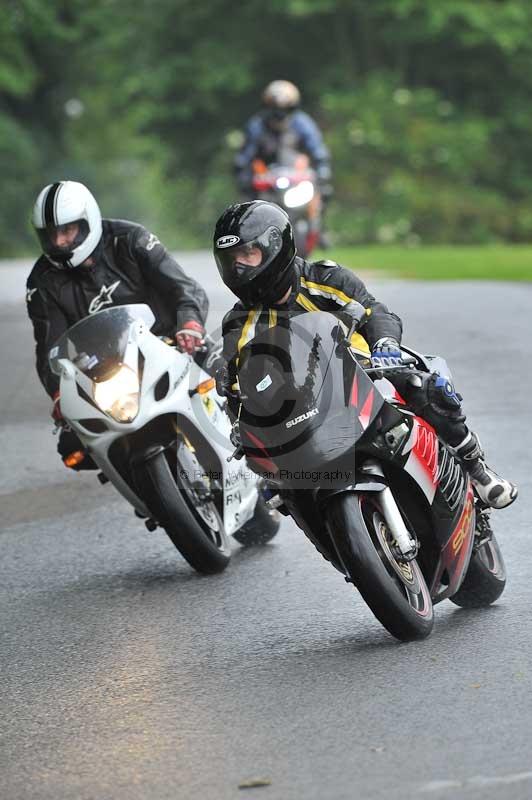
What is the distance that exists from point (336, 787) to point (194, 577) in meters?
2.82

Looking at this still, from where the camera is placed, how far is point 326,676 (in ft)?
18.4

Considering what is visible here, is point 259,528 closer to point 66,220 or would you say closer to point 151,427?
point 151,427

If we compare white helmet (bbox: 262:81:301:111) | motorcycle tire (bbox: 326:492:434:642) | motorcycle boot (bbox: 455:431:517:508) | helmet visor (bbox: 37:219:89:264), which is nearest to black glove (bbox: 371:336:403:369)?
motorcycle tire (bbox: 326:492:434:642)

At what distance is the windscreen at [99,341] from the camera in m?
6.99

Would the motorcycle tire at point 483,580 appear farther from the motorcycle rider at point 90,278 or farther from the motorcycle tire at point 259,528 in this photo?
the motorcycle rider at point 90,278

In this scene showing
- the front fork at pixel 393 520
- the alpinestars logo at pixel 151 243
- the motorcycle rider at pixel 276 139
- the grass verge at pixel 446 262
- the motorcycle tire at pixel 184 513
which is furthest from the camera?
the grass verge at pixel 446 262

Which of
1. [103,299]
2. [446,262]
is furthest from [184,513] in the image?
[446,262]

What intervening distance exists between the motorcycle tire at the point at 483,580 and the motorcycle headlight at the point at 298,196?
11117mm

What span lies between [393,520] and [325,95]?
3422cm

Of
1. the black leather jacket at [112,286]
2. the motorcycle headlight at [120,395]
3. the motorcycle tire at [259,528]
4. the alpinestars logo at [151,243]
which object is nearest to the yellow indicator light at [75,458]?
the black leather jacket at [112,286]

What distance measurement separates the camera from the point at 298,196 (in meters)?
17.4

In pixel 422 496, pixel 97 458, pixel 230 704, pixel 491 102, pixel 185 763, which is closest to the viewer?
pixel 185 763

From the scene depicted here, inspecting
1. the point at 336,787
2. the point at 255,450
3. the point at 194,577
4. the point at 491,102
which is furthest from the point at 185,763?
the point at 491,102

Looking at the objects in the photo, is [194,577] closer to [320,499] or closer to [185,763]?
[320,499]
